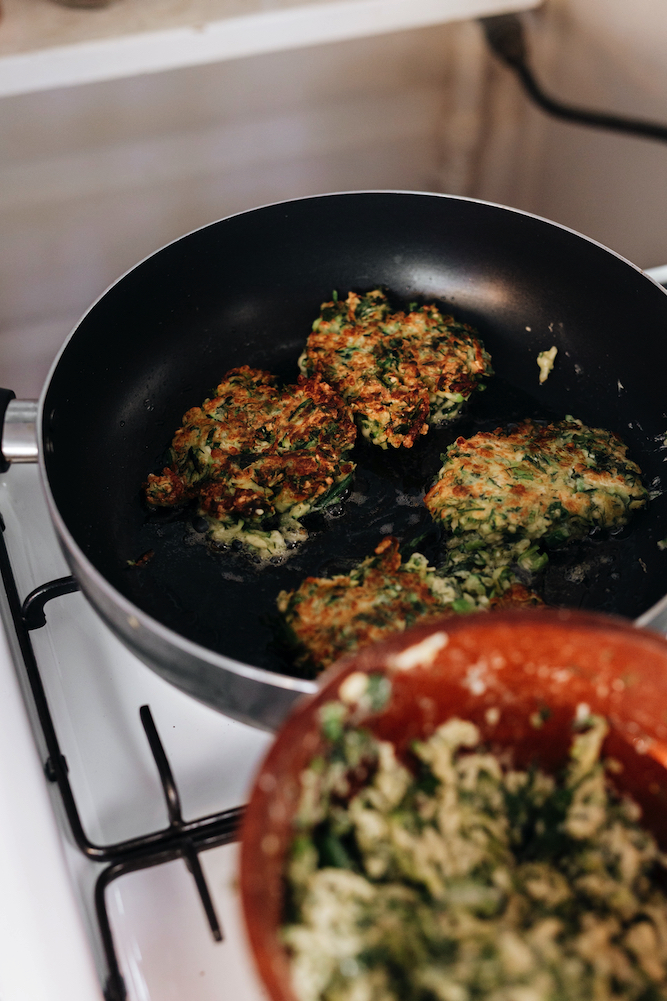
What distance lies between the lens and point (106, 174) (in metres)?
1.52

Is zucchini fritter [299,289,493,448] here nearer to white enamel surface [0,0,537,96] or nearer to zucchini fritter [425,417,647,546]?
zucchini fritter [425,417,647,546]

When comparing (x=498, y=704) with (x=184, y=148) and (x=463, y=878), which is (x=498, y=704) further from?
(x=184, y=148)

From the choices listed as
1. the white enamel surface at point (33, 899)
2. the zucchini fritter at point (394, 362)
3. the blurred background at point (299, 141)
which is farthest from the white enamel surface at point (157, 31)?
the white enamel surface at point (33, 899)

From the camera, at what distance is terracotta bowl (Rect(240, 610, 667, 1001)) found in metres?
0.52

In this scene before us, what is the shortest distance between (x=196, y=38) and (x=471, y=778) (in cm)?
105

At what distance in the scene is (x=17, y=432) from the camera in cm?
105

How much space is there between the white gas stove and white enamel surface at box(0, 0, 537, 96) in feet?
2.27

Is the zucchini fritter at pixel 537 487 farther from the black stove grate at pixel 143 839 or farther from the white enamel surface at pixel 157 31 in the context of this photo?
the white enamel surface at pixel 157 31

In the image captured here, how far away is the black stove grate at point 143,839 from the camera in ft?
2.56

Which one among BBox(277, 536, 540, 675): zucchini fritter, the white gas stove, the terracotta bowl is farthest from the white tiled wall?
the terracotta bowl

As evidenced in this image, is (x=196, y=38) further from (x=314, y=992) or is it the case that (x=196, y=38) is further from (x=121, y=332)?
(x=314, y=992)

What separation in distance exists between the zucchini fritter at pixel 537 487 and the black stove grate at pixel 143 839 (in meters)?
0.50

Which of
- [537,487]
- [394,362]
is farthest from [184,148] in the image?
[537,487]

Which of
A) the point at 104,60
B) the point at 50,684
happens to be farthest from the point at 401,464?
the point at 104,60
